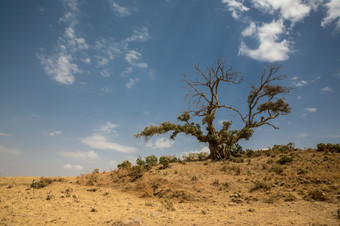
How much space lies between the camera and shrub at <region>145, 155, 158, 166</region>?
16.6m

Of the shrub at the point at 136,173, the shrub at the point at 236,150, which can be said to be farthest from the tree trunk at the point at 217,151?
the shrub at the point at 136,173

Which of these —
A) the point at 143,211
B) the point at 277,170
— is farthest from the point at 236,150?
the point at 143,211

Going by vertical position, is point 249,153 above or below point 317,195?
above

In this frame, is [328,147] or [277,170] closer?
[277,170]

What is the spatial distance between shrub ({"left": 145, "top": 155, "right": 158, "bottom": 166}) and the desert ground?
94.2 inches

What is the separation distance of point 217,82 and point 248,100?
5052 mm

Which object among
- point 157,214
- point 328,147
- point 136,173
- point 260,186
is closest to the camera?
point 157,214

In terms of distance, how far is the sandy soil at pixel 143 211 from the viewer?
6434 millimetres

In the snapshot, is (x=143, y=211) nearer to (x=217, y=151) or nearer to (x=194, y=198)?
(x=194, y=198)

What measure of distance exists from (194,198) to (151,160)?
8.16 meters

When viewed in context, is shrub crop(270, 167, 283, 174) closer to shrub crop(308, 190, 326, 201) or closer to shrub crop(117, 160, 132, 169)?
shrub crop(308, 190, 326, 201)

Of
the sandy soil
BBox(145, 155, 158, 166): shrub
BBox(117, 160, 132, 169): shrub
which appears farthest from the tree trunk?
the sandy soil

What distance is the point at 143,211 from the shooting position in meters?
7.80

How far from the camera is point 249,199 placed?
902cm
